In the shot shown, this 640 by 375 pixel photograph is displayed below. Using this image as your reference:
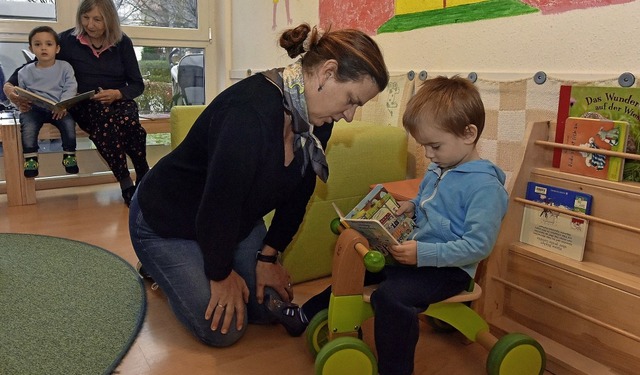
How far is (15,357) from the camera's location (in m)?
1.33

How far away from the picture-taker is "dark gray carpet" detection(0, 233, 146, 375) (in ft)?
4.38

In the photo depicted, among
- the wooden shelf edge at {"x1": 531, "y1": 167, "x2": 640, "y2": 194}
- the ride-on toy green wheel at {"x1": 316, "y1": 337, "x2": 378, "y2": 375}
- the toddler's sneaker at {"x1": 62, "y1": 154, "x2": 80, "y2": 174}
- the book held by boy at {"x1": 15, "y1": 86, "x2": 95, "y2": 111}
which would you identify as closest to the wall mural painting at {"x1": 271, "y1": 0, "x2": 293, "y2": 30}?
the book held by boy at {"x1": 15, "y1": 86, "x2": 95, "y2": 111}

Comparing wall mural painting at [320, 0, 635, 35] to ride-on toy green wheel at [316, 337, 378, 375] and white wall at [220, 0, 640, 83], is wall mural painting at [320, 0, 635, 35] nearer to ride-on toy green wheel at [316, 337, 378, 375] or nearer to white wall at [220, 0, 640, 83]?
white wall at [220, 0, 640, 83]

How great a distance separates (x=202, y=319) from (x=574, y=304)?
93 centimetres

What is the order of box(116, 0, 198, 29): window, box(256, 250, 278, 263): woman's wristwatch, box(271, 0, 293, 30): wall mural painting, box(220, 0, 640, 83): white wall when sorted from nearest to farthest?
box(220, 0, 640, 83): white wall → box(256, 250, 278, 263): woman's wristwatch → box(271, 0, 293, 30): wall mural painting → box(116, 0, 198, 29): window

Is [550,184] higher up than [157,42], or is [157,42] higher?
[157,42]

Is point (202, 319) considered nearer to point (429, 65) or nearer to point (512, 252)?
point (512, 252)

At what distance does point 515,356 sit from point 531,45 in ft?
3.04

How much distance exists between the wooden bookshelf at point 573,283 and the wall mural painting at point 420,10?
0.38 m

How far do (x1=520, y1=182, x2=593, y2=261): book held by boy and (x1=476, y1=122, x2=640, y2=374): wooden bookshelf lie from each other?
0.06 ft

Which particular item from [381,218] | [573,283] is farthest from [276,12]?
[573,283]

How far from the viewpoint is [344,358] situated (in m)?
1.19

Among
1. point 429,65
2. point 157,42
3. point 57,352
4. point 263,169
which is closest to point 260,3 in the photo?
point 157,42

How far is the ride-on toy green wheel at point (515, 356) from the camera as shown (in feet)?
4.03
